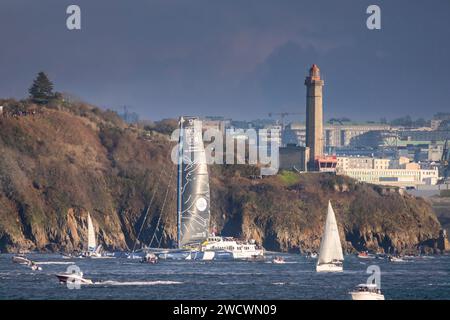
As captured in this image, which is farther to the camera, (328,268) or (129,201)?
(129,201)

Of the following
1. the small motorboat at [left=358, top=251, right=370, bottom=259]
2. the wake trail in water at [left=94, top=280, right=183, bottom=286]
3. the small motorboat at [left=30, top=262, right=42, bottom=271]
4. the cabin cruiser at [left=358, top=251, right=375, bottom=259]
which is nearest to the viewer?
the wake trail in water at [left=94, top=280, right=183, bottom=286]

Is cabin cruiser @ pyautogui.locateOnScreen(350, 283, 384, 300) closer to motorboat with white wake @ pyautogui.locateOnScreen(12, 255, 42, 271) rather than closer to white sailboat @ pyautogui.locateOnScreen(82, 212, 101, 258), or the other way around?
motorboat with white wake @ pyautogui.locateOnScreen(12, 255, 42, 271)

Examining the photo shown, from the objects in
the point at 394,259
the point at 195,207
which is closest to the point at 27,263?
the point at 195,207

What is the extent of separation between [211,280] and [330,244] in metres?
12.6

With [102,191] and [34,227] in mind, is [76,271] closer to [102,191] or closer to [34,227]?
[34,227]

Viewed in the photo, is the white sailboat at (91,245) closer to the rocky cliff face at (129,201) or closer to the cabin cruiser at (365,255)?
the rocky cliff face at (129,201)

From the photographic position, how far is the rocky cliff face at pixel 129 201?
6580 inches

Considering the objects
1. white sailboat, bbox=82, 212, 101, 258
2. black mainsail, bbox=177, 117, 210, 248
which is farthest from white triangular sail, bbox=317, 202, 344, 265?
white sailboat, bbox=82, 212, 101, 258

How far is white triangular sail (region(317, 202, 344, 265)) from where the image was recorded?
12631cm

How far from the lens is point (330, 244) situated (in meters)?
127

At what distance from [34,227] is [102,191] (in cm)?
1786

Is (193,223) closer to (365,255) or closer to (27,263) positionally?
(365,255)

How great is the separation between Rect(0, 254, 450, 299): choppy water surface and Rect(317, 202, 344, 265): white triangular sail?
5.17ft
